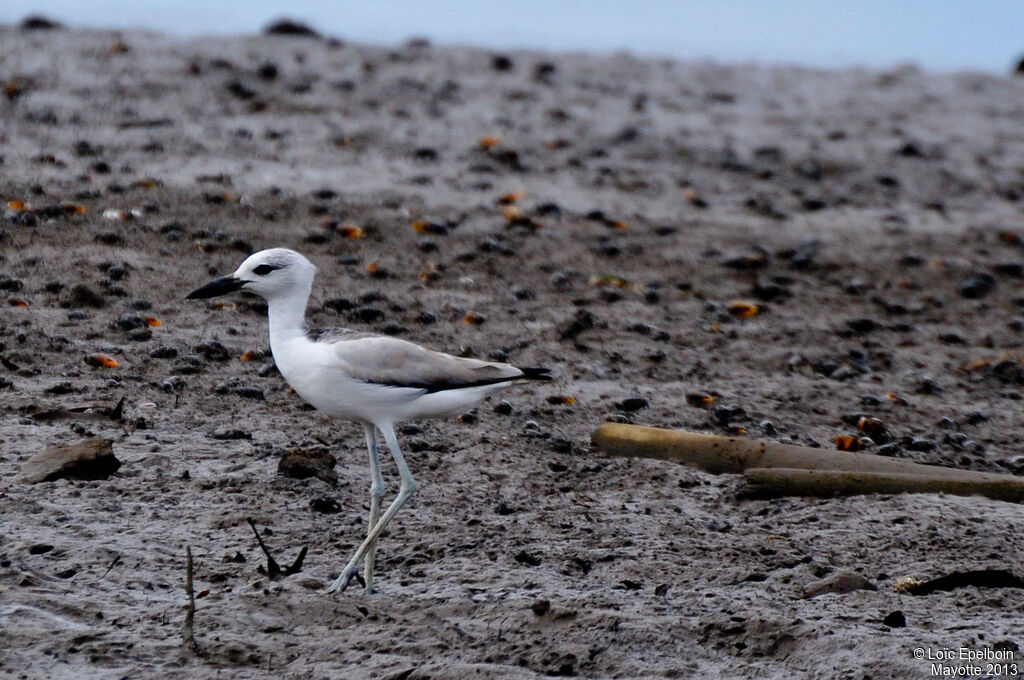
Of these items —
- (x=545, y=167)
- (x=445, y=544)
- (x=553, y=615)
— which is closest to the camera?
(x=553, y=615)


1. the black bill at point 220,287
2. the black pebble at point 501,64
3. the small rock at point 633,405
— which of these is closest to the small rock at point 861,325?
the small rock at point 633,405

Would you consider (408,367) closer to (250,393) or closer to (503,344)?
(250,393)

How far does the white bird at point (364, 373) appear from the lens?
550 centimetres

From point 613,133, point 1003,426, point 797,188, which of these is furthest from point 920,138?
point 1003,426

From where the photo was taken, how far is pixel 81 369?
7117 mm

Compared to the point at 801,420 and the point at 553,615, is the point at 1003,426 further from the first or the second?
the point at 553,615

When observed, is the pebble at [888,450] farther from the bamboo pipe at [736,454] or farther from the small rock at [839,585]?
the small rock at [839,585]

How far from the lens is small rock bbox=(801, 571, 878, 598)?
5449 millimetres

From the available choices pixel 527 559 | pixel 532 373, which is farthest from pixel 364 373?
pixel 527 559

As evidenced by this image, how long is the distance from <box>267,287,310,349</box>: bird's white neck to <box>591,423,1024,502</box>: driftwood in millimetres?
1778

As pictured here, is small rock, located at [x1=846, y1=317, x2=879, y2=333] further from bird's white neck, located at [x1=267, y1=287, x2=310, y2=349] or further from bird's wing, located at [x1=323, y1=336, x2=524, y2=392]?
bird's white neck, located at [x1=267, y1=287, x2=310, y2=349]

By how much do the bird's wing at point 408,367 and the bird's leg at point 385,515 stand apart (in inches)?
9.0

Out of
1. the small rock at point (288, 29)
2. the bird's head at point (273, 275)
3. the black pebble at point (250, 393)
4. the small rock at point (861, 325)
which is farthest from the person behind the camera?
the small rock at point (288, 29)

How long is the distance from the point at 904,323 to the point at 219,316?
4608 millimetres
